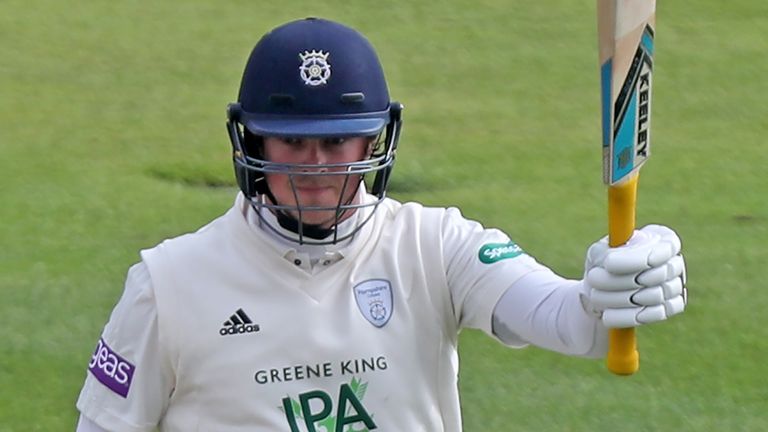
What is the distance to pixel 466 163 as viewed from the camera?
325 inches

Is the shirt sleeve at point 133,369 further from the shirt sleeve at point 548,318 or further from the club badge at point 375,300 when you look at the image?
the shirt sleeve at point 548,318

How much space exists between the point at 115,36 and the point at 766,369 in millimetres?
5748

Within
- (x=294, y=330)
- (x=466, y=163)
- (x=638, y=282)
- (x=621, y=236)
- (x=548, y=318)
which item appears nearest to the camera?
(x=638, y=282)

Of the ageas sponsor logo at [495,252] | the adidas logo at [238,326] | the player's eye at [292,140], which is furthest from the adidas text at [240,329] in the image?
the ageas sponsor logo at [495,252]

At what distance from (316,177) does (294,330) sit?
328mm

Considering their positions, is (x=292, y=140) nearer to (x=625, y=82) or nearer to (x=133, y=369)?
(x=133, y=369)

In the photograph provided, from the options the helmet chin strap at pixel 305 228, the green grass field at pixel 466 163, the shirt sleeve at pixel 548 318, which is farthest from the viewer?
the green grass field at pixel 466 163

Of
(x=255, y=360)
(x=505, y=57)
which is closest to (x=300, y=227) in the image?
(x=255, y=360)

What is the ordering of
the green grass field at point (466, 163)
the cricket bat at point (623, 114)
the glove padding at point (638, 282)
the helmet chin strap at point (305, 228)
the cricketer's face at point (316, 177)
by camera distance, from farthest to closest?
the green grass field at point (466, 163) < the helmet chin strap at point (305, 228) < the cricketer's face at point (316, 177) < the cricket bat at point (623, 114) < the glove padding at point (638, 282)

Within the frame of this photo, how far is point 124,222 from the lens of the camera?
7.45 metres

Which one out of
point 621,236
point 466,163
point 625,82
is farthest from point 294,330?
point 466,163

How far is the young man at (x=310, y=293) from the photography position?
317cm

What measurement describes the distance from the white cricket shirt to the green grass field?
93.5 inches

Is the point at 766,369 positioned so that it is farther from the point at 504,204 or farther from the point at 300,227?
the point at 300,227
